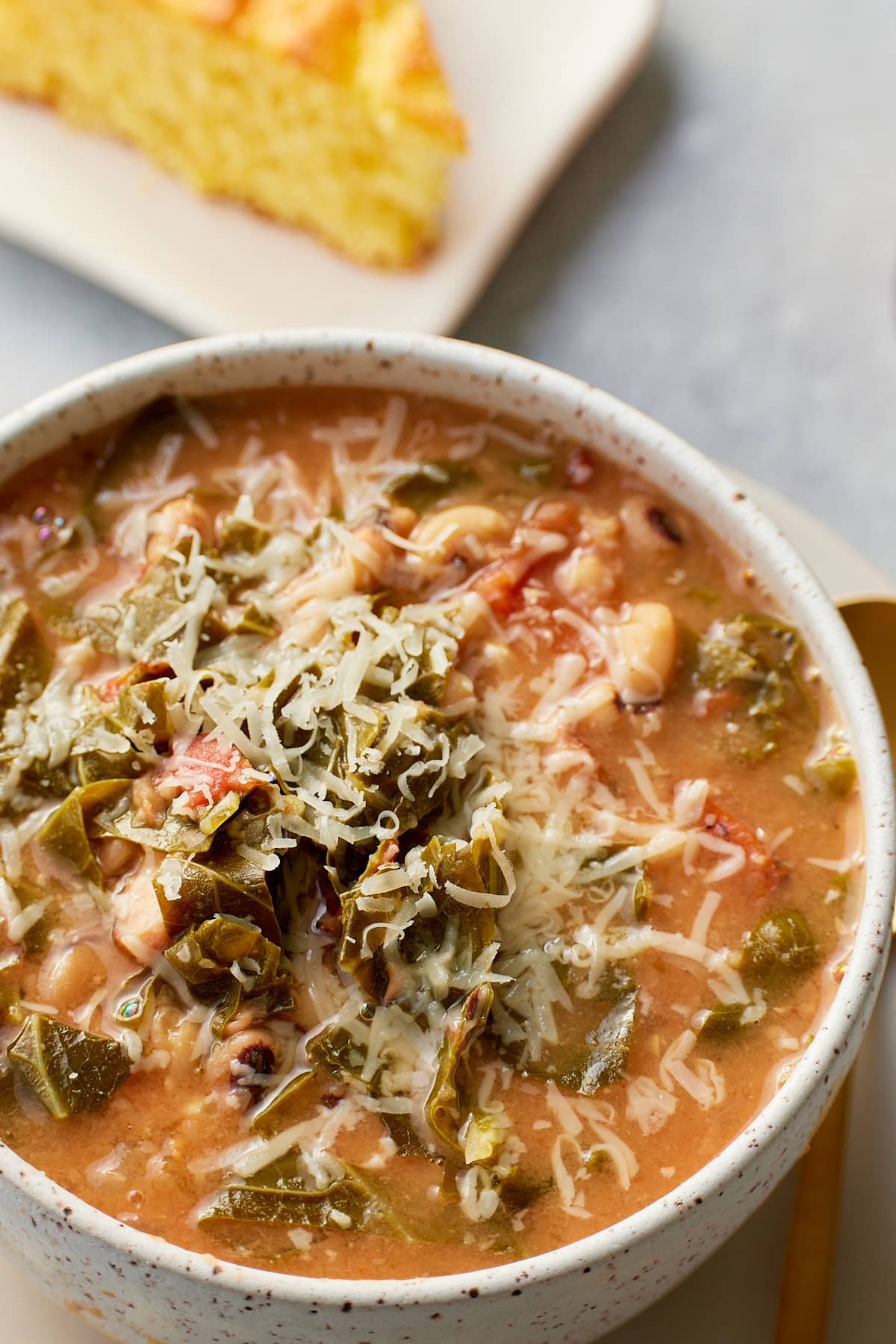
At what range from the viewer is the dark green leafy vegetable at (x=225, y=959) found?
1.83m

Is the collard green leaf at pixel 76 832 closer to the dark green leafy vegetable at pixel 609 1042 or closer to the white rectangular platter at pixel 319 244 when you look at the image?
the dark green leafy vegetable at pixel 609 1042

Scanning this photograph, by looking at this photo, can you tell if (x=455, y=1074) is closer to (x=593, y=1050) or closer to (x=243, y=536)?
(x=593, y=1050)

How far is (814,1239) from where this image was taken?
82.5 inches

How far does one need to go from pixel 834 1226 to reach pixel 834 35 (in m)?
3.23

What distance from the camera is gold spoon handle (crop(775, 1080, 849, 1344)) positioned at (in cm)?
203

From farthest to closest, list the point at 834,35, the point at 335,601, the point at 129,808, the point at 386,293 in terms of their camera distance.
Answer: the point at 834,35 < the point at 386,293 < the point at 335,601 < the point at 129,808

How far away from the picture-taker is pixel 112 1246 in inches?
64.1

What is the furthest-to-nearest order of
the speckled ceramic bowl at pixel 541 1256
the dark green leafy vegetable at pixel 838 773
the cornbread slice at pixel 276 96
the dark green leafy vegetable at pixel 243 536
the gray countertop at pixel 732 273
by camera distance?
the gray countertop at pixel 732 273 < the cornbread slice at pixel 276 96 < the dark green leafy vegetable at pixel 243 536 < the dark green leafy vegetable at pixel 838 773 < the speckled ceramic bowl at pixel 541 1256

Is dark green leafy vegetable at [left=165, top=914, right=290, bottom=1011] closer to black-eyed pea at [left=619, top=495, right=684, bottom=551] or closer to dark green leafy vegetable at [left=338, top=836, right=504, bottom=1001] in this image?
dark green leafy vegetable at [left=338, top=836, right=504, bottom=1001]

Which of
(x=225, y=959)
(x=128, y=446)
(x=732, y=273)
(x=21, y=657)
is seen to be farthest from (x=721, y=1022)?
(x=732, y=273)

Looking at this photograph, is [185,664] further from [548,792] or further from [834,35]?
[834,35]

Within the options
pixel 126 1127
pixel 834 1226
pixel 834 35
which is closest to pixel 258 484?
pixel 126 1127

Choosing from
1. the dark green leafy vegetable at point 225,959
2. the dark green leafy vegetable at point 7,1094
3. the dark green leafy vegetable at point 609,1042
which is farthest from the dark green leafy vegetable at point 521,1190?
the dark green leafy vegetable at point 7,1094

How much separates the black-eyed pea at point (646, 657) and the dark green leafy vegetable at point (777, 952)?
37 cm
